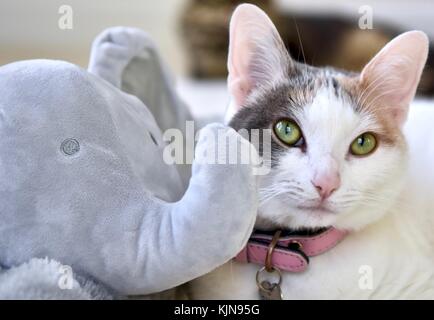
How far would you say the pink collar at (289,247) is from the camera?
2.20ft

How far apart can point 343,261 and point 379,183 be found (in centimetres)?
11

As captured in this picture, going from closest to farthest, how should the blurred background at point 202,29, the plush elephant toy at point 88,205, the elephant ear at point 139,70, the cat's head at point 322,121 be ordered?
the plush elephant toy at point 88,205, the cat's head at point 322,121, the elephant ear at point 139,70, the blurred background at point 202,29

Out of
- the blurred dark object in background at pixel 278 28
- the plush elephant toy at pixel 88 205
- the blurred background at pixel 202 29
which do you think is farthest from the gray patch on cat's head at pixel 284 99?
the blurred dark object in background at pixel 278 28

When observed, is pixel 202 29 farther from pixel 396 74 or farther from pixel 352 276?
pixel 352 276

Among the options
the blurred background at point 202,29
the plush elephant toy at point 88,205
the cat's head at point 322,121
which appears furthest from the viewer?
the blurred background at point 202,29

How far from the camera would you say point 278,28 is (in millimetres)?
2646

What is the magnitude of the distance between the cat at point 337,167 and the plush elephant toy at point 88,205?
0.42ft

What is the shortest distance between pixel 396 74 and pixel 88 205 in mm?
457

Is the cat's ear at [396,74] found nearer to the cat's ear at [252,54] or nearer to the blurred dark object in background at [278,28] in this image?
the cat's ear at [252,54]

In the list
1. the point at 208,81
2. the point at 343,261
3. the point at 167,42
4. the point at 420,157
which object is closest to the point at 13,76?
the point at 343,261

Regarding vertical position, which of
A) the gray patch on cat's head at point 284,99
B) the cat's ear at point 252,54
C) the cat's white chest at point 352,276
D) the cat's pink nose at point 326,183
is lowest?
the cat's white chest at point 352,276

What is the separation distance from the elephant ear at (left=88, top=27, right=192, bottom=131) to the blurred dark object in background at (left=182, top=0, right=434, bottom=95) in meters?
1.59

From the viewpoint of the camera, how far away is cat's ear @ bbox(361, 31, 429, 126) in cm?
71

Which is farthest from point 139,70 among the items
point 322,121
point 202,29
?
point 202,29
